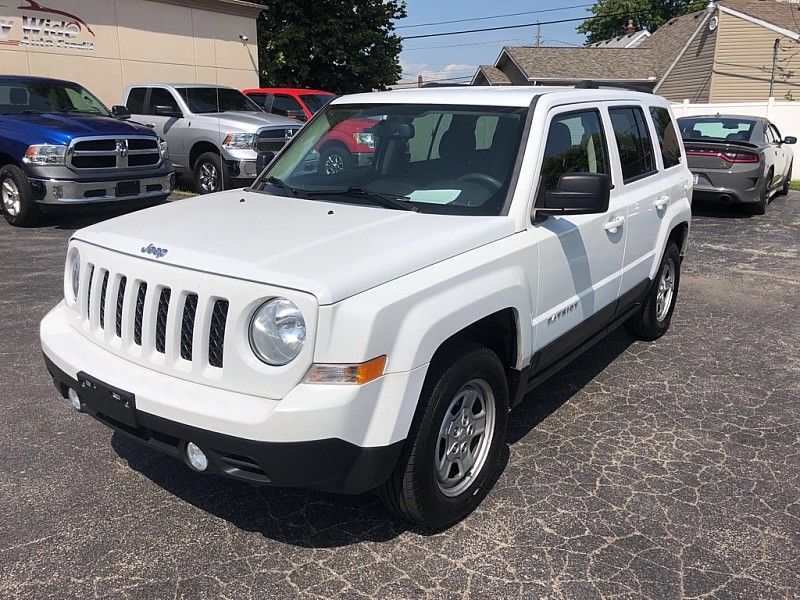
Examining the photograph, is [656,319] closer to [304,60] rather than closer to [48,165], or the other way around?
[48,165]

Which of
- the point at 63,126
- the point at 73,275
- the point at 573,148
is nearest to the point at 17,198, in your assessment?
the point at 63,126

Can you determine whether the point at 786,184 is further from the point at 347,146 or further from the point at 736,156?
the point at 347,146

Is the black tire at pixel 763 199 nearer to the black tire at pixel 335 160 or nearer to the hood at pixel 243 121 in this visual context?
the hood at pixel 243 121

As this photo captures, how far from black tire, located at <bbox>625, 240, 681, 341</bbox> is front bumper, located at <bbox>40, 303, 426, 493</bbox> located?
10.6 ft

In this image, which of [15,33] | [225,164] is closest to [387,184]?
[225,164]

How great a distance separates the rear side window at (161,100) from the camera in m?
12.3

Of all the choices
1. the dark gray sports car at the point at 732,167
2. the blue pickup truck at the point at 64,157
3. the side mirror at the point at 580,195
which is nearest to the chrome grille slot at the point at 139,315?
the side mirror at the point at 580,195

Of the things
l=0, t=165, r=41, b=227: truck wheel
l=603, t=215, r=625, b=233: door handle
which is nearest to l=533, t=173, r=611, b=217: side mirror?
l=603, t=215, r=625, b=233: door handle

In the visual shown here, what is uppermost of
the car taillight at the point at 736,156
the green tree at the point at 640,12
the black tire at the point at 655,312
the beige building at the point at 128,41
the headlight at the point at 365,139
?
the green tree at the point at 640,12

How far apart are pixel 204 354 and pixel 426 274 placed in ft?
2.93

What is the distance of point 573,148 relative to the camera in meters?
4.00

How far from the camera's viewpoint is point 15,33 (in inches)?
567

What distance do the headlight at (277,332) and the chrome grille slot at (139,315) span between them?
2.00ft

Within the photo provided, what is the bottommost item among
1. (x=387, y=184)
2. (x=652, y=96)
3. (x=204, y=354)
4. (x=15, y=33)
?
(x=204, y=354)
